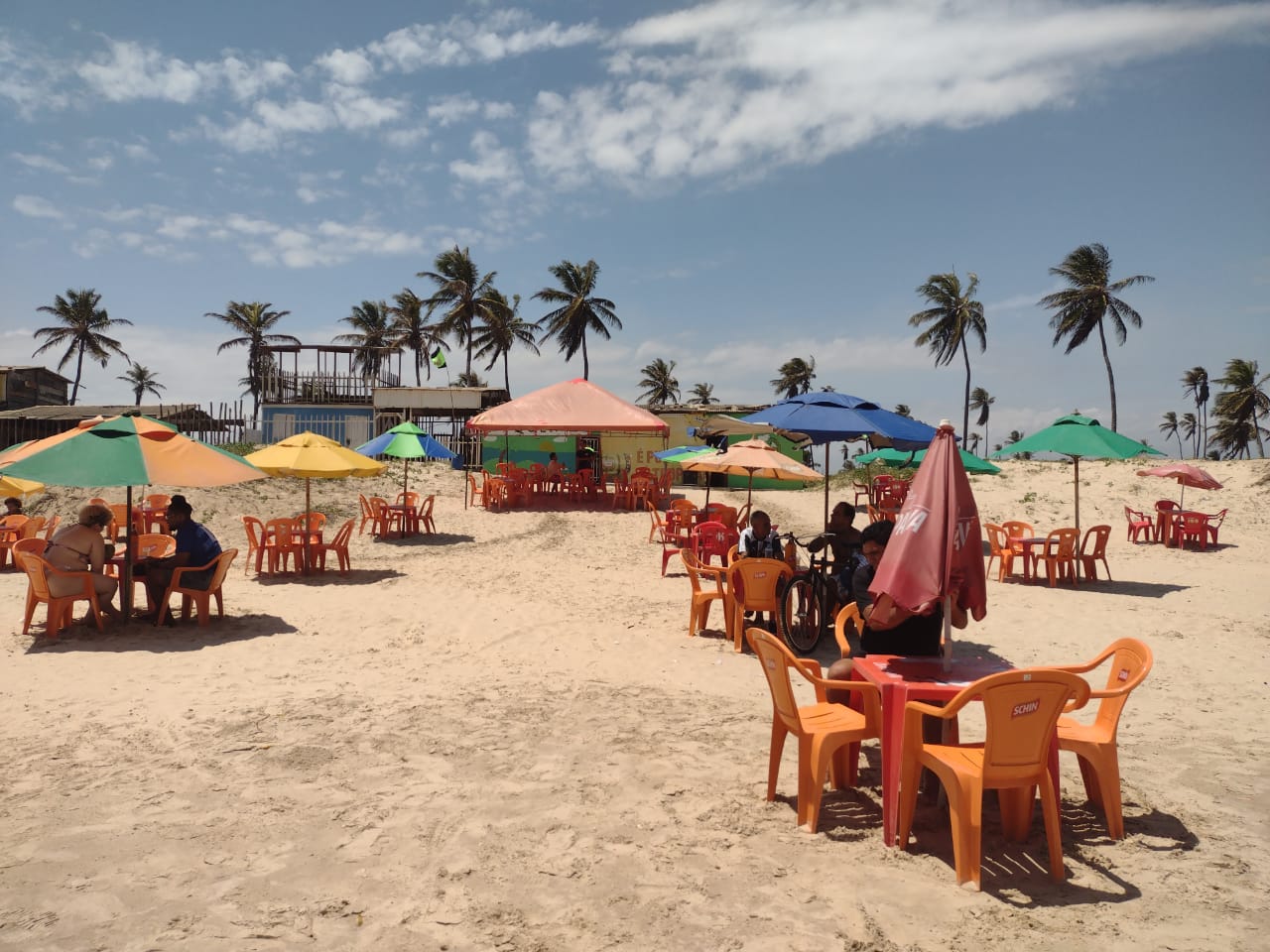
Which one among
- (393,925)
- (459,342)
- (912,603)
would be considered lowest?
(393,925)

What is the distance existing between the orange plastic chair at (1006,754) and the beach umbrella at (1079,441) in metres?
7.63

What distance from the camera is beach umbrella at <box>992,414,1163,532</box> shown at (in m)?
9.94

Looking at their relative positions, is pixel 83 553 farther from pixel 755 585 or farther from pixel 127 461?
pixel 755 585

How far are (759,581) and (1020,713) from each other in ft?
13.0

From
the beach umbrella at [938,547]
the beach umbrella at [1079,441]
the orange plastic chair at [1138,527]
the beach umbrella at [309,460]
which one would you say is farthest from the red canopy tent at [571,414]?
the beach umbrella at [938,547]

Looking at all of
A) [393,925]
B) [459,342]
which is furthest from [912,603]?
[459,342]

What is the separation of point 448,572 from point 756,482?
1899cm

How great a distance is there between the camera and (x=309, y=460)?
395 inches

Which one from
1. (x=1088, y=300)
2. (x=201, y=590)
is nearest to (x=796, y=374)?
(x=1088, y=300)

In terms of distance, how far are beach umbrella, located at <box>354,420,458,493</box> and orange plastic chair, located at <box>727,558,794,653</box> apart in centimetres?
914

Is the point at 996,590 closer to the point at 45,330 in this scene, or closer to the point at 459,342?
the point at 459,342

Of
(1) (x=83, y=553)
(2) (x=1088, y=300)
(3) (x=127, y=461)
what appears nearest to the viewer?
(3) (x=127, y=461)

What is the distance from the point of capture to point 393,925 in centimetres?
279

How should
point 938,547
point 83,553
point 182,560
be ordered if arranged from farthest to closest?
point 182,560
point 83,553
point 938,547
